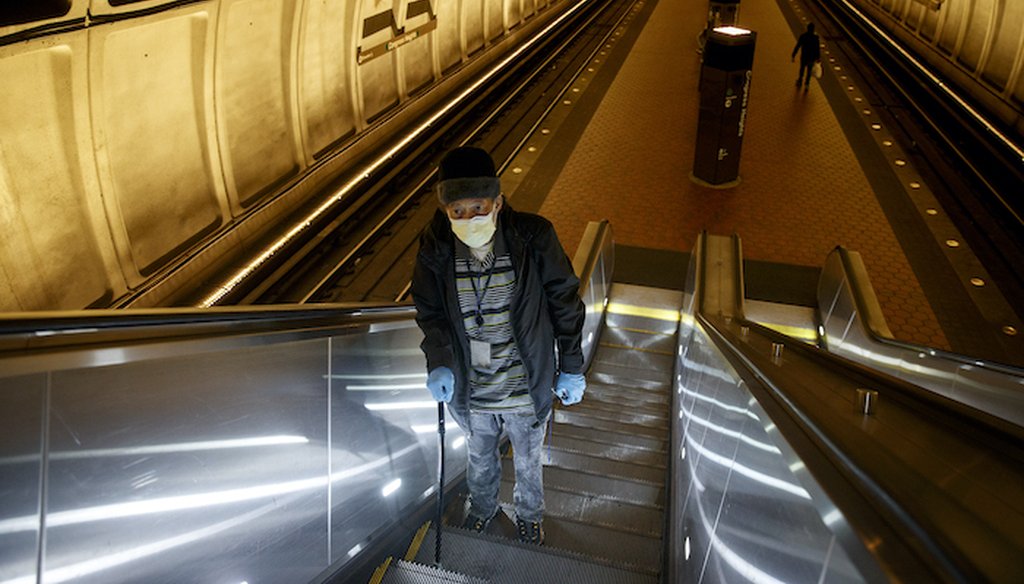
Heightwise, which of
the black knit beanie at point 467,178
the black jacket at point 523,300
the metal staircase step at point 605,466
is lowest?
the metal staircase step at point 605,466

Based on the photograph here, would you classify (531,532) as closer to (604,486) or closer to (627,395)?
(604,486)

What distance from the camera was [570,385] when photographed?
2.69m

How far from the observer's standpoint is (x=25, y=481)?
1.43 metres

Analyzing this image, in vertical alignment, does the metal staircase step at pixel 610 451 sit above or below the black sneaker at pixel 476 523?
below

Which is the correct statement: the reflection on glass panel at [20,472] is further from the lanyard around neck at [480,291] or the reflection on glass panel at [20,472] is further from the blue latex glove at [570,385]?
the blue latex glove at [570,385]

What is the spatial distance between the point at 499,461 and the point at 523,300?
871mm

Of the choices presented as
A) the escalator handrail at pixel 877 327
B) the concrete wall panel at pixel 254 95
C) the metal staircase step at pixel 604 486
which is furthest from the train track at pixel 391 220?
the escalator handrail at pixel 877 327

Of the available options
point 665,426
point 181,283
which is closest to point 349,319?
point 665,426

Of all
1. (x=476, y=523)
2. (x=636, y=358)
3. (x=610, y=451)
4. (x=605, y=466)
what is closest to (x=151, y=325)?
(x=476, y=523)

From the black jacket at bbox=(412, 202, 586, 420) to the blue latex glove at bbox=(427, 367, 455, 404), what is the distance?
0.02 metres

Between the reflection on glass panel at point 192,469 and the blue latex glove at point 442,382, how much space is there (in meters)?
0.37

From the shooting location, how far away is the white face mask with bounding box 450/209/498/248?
2291 mm

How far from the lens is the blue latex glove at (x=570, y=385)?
2672 mm

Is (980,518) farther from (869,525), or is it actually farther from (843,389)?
(843,389)
